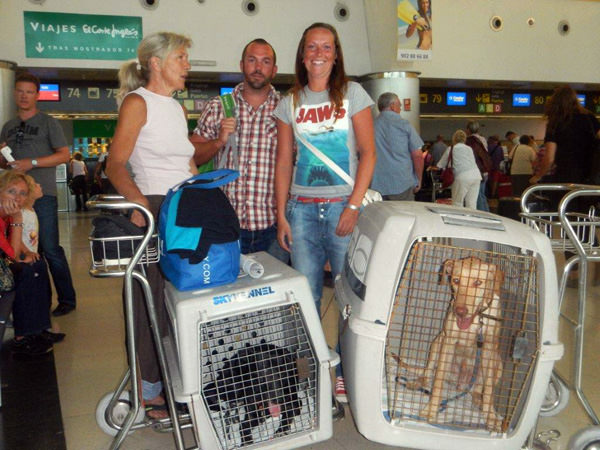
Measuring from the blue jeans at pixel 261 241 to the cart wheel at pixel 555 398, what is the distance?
48.6 inches

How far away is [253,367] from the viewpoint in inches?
77.1

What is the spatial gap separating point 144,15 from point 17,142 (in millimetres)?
5026

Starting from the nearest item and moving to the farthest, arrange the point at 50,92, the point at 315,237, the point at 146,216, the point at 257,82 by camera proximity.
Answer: the point at 146,216
the point at 315,237
the point at 257,82
the point at 50,92

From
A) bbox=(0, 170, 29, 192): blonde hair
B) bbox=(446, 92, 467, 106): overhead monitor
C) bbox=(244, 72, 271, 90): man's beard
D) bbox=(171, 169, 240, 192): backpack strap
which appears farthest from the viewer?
bbox=(446, 92, 467, 106): overhead monitor

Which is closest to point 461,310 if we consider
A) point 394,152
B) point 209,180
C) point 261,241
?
point 209,180

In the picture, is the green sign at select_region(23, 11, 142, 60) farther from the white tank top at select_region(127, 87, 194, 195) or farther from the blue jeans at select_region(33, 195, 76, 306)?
the white tank top at select_region(127, 87, 194, 195)

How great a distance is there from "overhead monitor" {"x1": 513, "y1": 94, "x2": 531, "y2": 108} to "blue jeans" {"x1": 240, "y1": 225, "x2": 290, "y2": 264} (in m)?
13.3

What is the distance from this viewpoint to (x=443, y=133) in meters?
15.8

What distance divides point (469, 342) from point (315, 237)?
0.83m

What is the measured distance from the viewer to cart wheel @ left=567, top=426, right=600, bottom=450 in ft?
6.43

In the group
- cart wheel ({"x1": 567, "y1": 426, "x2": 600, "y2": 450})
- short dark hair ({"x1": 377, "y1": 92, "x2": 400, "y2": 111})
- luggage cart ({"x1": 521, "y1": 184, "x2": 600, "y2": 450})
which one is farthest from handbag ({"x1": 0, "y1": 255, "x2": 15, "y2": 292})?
short dark hair ({"x1": 377, "y1": 92, "x2": 400, "y2": 111})

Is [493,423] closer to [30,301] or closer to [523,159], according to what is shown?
[30,301]

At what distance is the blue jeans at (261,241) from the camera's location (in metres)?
2.74

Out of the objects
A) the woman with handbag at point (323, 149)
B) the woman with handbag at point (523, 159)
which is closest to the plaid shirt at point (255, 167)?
the woman with handbag at point (323, 149)
